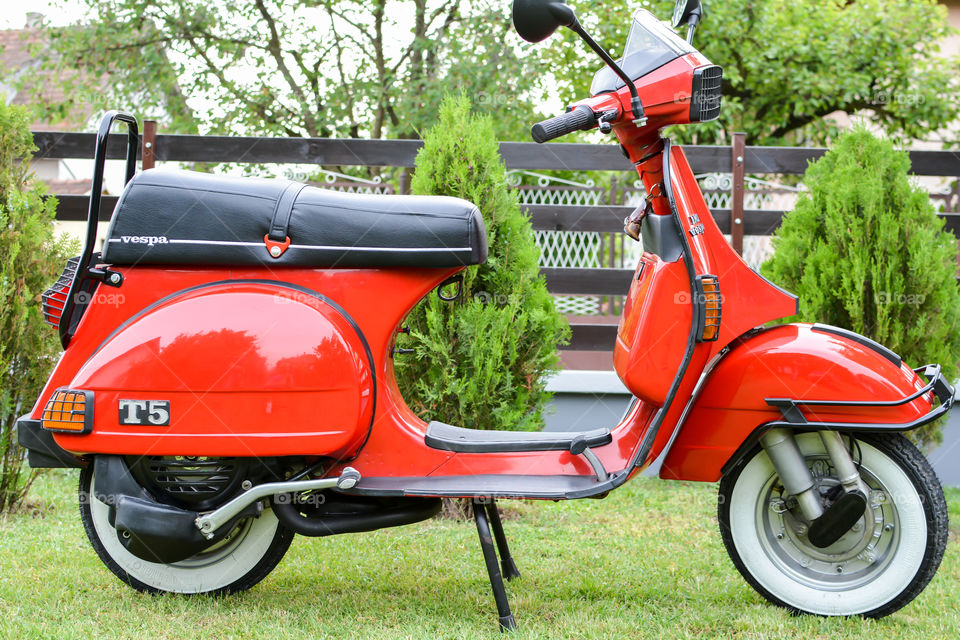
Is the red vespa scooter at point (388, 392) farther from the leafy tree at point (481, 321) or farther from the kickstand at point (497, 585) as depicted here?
the leafy tree at point (481, 321)

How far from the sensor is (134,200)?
8.08 ft

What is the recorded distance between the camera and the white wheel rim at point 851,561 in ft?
8.21

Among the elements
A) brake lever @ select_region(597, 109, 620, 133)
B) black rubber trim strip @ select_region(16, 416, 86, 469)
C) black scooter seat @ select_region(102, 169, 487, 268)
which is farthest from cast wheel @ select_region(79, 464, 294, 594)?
A: brake lever @ select_region(597, 109, 620, 133)

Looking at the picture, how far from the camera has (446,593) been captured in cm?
287

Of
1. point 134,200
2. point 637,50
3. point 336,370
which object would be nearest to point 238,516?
point 336,370

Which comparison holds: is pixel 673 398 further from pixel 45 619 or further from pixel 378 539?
pixel 45 619

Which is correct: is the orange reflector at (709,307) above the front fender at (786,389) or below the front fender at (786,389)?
above

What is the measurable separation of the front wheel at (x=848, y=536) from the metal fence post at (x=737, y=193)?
93.4 inches

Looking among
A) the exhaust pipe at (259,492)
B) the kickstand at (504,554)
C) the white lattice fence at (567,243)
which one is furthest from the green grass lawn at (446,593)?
the white lattice fence at (567,243)

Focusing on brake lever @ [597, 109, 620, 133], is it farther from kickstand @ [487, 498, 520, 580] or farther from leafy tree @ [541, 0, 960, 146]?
leafy tree @ [541, 0, 960, 146]

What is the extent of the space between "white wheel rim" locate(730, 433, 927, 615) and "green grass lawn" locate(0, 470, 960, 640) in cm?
7

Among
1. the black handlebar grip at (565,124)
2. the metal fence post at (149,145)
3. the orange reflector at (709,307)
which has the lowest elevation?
the orange reflector at (709,307)

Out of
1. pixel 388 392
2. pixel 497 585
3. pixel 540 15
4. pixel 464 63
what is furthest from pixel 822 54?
pixel 497 585

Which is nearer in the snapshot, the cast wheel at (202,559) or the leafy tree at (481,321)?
→ the cast wheel at (202,559)
